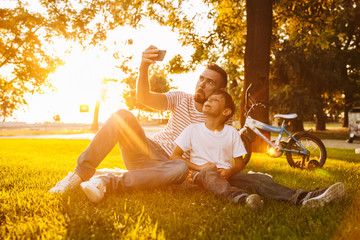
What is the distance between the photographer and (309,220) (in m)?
2.65

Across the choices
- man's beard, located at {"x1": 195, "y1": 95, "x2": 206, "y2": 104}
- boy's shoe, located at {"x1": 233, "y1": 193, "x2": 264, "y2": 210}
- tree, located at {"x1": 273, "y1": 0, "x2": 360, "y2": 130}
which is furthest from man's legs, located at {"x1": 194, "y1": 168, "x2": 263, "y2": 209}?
tree, located at {"x1": 273, "y1": 0, "x2": 360, "y2": 130}

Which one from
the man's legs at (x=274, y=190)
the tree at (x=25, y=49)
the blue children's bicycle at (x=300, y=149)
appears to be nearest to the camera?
the man's legs at (x=274, y=190)

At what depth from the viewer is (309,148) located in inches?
270

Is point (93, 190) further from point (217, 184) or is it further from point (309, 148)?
point (309, 148)

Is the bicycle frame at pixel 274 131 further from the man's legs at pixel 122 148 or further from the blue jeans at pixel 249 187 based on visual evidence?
the man's legs at pixel 122 148

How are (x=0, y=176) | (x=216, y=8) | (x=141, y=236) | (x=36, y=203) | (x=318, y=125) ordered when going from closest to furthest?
(x=141, y=236), (x=36, y=203), (x=0, y=176), (x=216, y=8), (x=318, y=125)

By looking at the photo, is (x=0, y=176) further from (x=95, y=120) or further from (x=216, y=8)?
(x=95, y=120)

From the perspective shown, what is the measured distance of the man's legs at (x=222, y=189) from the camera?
2.91 m

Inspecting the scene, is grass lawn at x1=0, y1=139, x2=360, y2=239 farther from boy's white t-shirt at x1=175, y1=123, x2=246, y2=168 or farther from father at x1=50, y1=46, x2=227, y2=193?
boy's white t-shirt at x1=175, y1=123, x2=246, y2=168

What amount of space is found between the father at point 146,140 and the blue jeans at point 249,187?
252 mm

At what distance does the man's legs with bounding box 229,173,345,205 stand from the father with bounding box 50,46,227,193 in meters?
0.75

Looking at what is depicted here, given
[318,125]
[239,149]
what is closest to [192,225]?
[239,149]

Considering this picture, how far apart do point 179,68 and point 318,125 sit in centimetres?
2214

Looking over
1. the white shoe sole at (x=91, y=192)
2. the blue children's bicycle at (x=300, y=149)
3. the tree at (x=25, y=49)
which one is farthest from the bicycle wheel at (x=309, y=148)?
the tree at (x=25, y=49)
